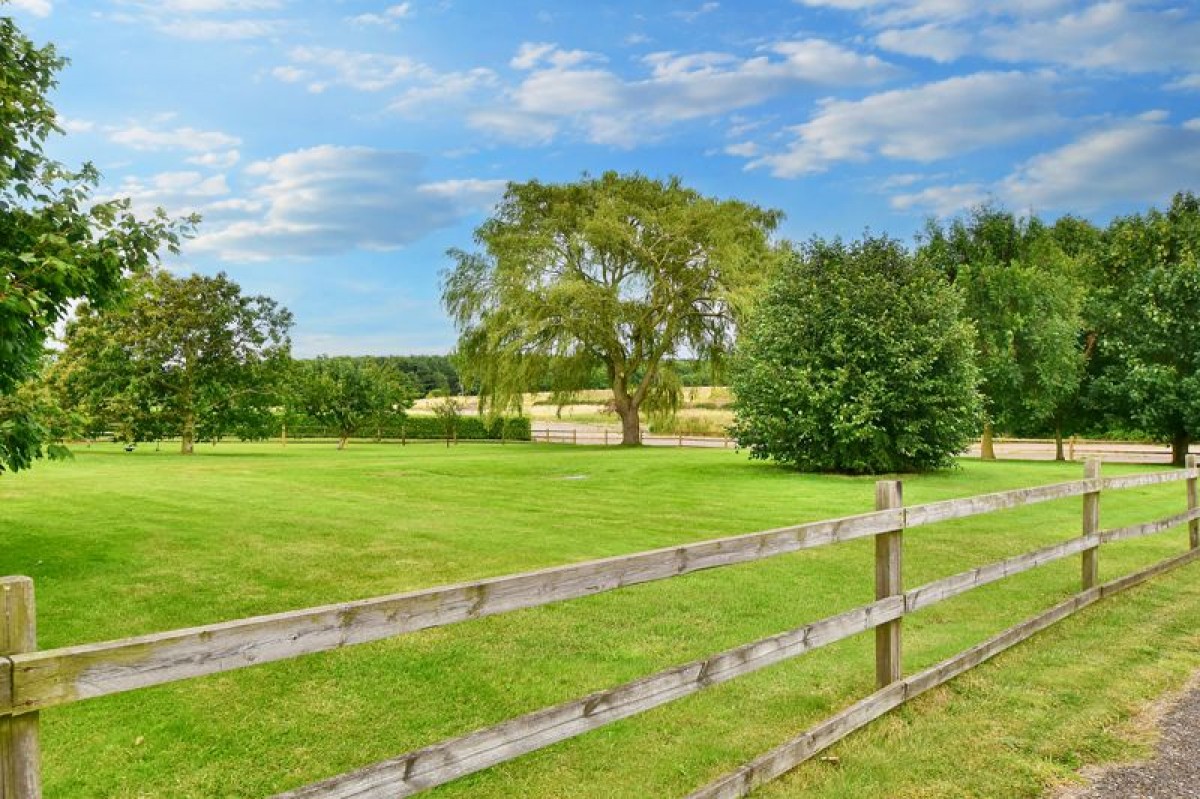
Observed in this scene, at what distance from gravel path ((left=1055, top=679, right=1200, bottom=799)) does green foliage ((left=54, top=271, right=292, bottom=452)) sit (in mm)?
41349

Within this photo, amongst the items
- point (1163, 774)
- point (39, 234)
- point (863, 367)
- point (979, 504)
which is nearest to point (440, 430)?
point (863, 367)

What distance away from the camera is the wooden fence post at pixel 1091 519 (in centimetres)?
866

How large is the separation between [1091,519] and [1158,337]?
2807 centimetres

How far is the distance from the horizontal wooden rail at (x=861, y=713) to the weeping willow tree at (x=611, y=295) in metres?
31.0

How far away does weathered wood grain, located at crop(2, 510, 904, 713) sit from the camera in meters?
2.29

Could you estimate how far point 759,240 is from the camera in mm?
41812

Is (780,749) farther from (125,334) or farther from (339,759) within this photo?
(125,334)

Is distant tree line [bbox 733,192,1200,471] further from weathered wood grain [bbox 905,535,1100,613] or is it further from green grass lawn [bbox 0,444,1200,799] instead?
weathered wood grain [bbox 905,535,1100,613]

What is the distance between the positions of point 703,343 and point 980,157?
62.5ft

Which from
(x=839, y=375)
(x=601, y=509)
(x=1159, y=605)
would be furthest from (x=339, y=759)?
(x=839, y=375)

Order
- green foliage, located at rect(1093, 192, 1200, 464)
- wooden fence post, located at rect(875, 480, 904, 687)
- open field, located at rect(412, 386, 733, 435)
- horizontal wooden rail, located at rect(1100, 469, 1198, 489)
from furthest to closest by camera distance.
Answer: open field, located at rect(412, 386, 733, 435)
green foliage, located at rect(1093, 192, 1200, 464)
horizontal wooden rail, located at rect(1100, 469, 1198, 489)
wooden fence post, located at rect(875, 480, 904, 687)

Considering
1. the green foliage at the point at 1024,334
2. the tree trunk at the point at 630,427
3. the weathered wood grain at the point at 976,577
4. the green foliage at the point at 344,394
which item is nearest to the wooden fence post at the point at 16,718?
the weathered wood grain at the point at 976,577

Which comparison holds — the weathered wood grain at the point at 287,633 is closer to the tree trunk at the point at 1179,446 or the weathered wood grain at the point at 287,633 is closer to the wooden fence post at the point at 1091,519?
the wooden fence post at the point at 1091,519

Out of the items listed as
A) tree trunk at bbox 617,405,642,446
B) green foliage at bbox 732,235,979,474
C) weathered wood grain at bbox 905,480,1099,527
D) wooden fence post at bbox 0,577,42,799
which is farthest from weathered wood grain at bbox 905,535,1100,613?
tree trunk at bbox 617,405,642,446
